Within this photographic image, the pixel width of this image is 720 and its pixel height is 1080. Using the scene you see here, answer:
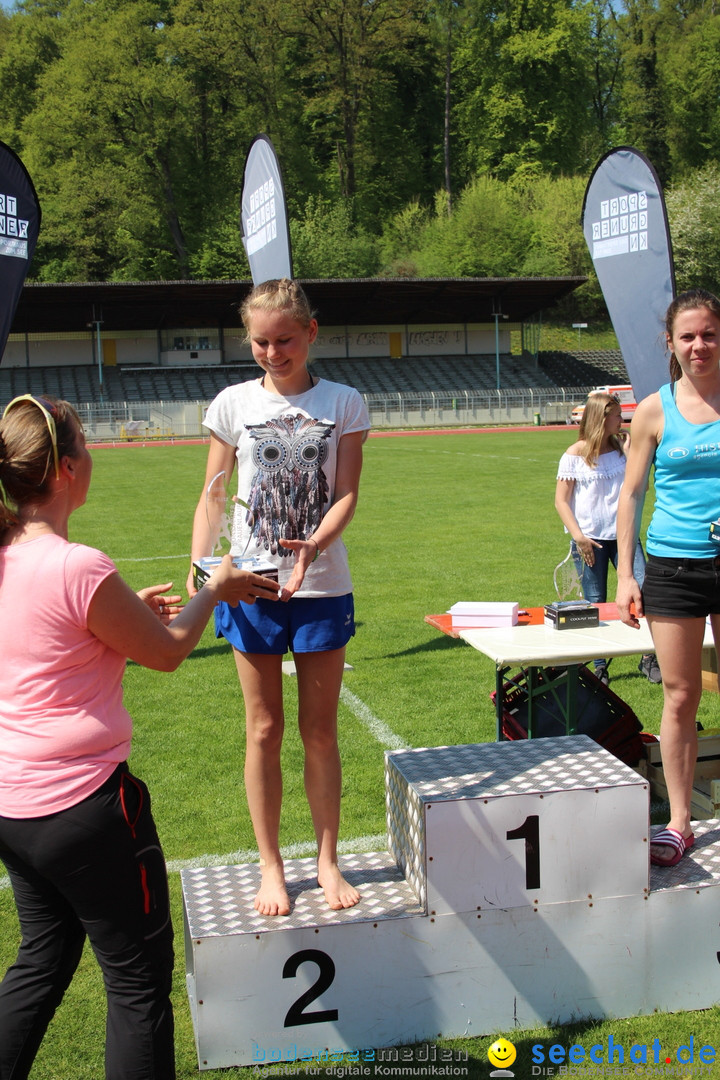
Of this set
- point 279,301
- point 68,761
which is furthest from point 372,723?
point 68,761

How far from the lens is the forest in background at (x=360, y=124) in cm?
6134

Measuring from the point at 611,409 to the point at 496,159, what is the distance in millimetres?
69569

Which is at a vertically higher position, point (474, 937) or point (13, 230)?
point (13, 230)

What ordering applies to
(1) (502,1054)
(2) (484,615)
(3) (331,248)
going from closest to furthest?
(1) (502,1054), (2) (484,615), (3) (331,248)

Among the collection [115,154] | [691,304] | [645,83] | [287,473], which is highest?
[645,83]

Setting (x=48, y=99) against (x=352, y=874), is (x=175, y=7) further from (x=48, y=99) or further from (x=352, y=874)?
(x=352, y=874)

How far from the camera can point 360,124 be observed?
69.5 m

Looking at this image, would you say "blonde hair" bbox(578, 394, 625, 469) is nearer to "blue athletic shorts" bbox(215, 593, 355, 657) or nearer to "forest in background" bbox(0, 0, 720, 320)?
"blue athletic shorts" bbox(215, 593, 355, 657)

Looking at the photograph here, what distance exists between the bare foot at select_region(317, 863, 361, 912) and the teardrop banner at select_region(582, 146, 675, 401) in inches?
Answer: 157

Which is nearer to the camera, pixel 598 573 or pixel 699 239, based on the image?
pixel 598 573

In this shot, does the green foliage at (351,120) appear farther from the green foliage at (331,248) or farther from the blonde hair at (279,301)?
the blonde hair at (279,301)

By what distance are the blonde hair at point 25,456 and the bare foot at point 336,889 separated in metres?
1.50

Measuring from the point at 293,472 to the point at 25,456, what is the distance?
1.02 metres

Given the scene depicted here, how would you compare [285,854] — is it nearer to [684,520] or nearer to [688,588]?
[688,588]
